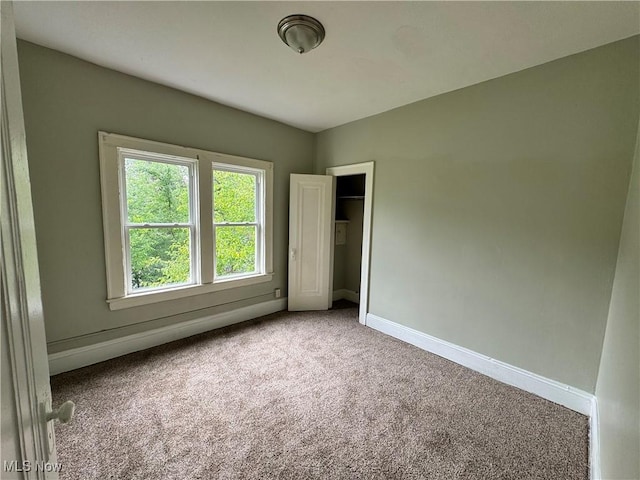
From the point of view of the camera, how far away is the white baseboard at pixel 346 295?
173 inches

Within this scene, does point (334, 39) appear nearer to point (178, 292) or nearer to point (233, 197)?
point (233, 197)

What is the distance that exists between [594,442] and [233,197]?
3.64 meters

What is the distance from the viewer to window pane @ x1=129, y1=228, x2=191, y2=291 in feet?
8.68

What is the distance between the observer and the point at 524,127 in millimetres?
2146

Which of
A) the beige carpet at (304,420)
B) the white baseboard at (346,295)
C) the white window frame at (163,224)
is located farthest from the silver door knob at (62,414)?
the white baseboard at (346,295)

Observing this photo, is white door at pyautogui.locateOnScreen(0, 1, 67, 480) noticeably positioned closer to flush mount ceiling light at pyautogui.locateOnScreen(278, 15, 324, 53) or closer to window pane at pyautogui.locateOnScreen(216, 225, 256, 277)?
flush mount ceiling light at pyautogui.locateOnScreen(278, 15, 324, 53)

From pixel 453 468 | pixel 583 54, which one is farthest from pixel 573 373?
pixel 583 54

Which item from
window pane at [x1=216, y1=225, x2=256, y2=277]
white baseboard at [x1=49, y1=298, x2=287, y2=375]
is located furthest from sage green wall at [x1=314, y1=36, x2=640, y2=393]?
white baseboard at [x1=49, y1=298, x2=287, y2=375]

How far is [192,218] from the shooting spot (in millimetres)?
2938

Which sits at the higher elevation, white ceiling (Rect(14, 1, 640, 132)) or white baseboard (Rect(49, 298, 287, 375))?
white ceiling (Rect(14, 1, 640, 132))

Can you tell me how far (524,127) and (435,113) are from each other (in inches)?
31.3

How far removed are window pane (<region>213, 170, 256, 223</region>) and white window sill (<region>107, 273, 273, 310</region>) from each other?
0.75 metres

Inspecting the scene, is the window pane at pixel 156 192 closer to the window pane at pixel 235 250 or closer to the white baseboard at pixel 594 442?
the window pane at pixel 235 250

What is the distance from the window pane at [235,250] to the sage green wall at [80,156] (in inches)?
24.3
